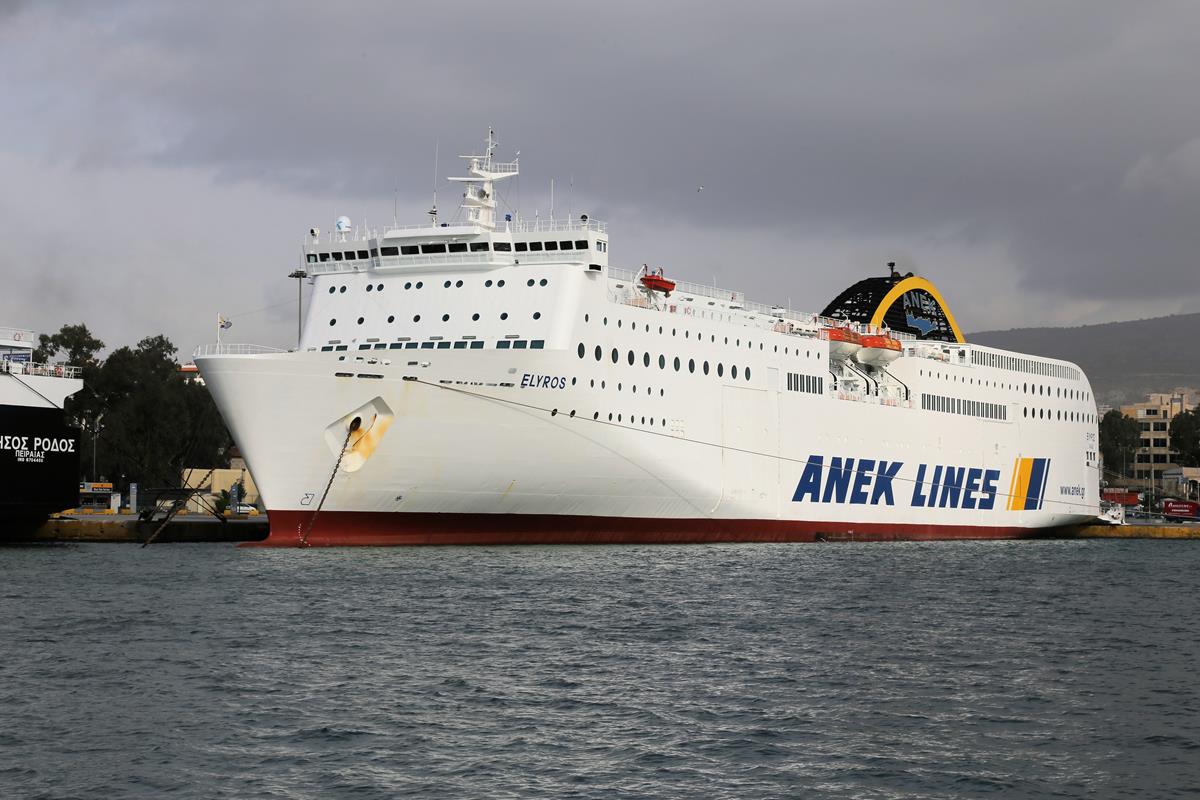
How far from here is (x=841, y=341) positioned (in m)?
47.7

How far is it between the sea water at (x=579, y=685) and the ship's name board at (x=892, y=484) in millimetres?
14166

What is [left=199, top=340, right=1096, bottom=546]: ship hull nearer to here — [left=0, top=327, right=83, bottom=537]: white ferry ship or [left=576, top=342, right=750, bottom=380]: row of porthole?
[left=576, top=342, right=750, bottom=380]: row of porthole

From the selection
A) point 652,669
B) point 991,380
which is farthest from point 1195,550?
point 652,669

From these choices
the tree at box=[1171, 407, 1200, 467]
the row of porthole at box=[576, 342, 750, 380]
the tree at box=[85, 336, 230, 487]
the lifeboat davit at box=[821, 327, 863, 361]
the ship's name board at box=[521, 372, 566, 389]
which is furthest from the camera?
the tree at box=[1171, 407, 1200, 467]

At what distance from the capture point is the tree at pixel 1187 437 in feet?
413

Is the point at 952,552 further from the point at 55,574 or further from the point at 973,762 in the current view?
the point at 973,762

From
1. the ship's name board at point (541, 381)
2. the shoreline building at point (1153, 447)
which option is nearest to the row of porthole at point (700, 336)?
the ship's name board at point (541, 381)

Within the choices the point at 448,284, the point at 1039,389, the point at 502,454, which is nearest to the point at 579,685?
the point at 502,454

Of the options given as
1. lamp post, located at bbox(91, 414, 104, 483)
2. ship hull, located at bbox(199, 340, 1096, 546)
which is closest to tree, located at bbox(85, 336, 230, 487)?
lamp post, located at bbox(91, 414, 104, 483)

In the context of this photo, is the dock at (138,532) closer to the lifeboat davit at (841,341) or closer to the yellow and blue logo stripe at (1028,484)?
the lifeboat davit at (841,341)

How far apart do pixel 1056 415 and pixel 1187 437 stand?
7632 cm

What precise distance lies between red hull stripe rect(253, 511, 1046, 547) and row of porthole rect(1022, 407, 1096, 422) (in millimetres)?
18690

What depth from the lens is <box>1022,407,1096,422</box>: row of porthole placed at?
56.6m

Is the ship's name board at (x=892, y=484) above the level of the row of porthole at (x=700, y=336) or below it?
below
